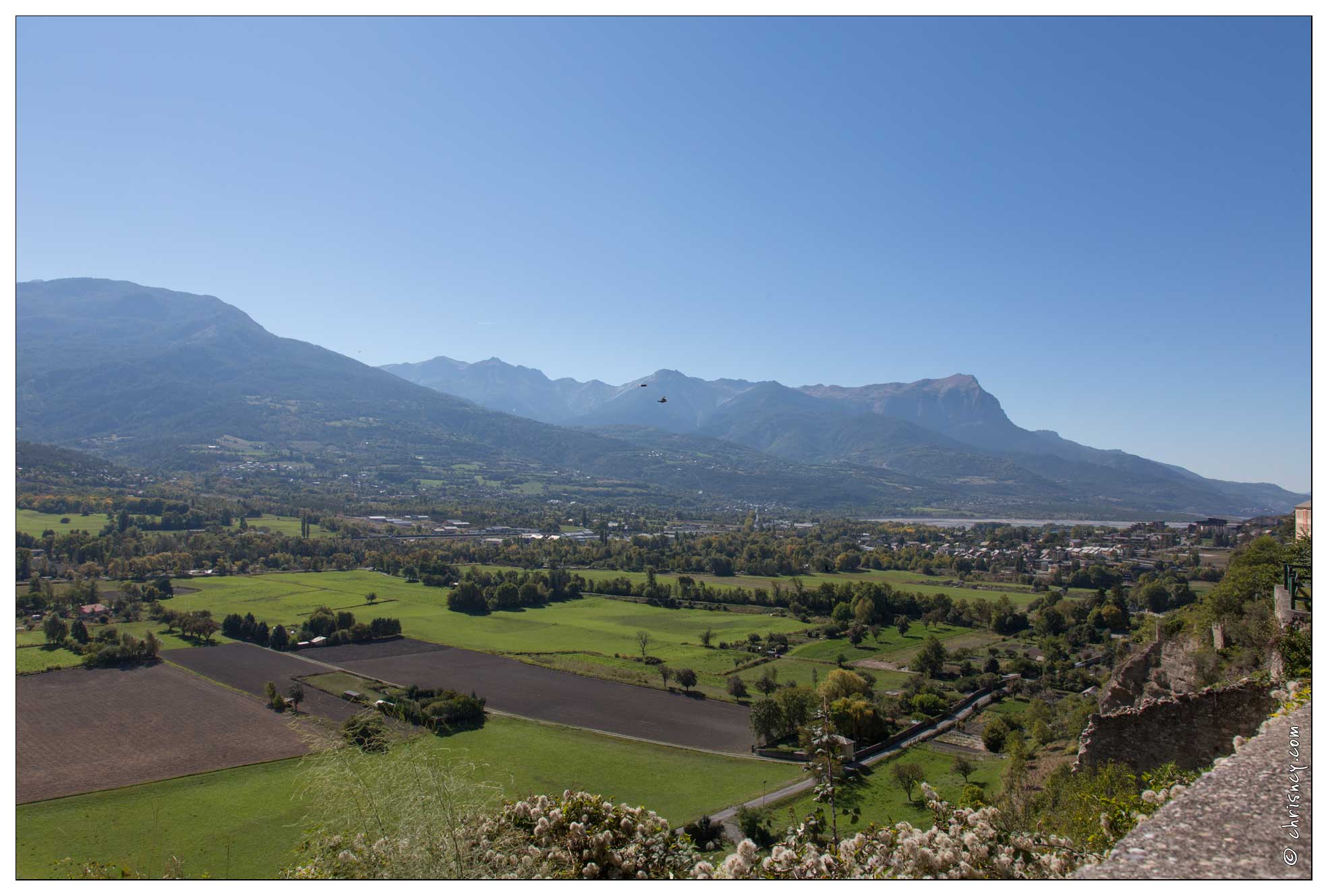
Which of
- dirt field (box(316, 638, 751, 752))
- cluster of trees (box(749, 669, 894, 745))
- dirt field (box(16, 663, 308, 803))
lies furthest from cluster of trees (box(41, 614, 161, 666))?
cluster of trees (box(749, 669, 894, 745))

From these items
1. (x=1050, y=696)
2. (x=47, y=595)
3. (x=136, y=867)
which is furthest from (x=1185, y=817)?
(x=47, y=595)

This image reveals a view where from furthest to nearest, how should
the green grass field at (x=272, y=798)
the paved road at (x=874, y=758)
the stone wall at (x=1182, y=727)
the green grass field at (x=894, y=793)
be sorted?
the paved road at (x=874, y=758) → the green grass field at (x=894, y=793) → the green grass field at (x=272, y=798) → the stone wall at (x=1182, y=727)

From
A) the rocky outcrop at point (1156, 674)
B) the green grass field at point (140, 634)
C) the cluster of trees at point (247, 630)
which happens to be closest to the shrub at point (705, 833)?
the rocky outcrop at point (1156, 674)

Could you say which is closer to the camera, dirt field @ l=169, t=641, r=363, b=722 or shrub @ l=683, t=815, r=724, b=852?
shrub @ l=683, t=815, r=724, b=852

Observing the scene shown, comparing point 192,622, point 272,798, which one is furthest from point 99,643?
point 272,798

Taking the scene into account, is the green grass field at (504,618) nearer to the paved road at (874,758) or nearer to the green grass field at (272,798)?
the paved road at (874,758)

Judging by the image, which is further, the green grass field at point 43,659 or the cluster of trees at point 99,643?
Answer: the cluster of trees at point 99,643

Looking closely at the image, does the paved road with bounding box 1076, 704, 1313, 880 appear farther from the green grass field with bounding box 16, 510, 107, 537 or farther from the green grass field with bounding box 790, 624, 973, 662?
the green grass field with bounding box 16, 510, 107, 537

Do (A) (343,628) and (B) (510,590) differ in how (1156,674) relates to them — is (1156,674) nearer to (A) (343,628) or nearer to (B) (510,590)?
(A) (343,628)
